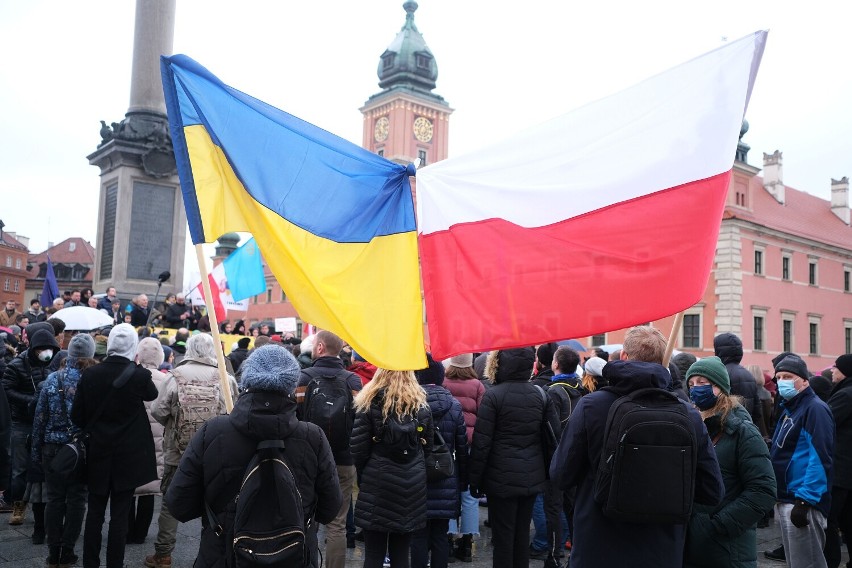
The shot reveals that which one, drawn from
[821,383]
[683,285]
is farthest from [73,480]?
[821,383]

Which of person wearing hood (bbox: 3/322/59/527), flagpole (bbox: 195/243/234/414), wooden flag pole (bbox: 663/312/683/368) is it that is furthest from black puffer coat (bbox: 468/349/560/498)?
person wearing hood (bbox: 3/322/59/527)

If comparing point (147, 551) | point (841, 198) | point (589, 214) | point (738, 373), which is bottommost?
point (147, 551)

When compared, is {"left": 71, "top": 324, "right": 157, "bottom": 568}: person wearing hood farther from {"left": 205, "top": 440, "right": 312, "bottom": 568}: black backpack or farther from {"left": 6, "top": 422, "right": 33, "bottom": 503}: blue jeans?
{"left": 205, "top": 440, "right": 312, "bottom": 568}: black backpack

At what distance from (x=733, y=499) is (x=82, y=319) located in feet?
26.7

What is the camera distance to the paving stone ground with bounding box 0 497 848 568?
6066mm

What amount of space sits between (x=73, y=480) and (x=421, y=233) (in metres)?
3.20

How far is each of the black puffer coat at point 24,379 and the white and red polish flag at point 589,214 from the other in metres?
4.40

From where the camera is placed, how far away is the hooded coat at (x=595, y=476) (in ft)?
11.1

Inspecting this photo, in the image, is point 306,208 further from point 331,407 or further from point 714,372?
point 714,372

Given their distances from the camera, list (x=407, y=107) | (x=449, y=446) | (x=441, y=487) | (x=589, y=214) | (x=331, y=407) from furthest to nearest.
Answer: (x=407, y=107), (x=331, y=407), (x=449, y=446), (x=441, y=487), (x=589, y=214)

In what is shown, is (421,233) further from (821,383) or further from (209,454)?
(821,383)

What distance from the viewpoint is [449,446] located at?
567cm

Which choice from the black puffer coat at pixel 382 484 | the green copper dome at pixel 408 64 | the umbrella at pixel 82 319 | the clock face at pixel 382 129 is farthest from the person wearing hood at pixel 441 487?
the green copper dome at pixel 408 64

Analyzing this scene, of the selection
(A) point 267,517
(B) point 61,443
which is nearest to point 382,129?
(B) point 61,443
